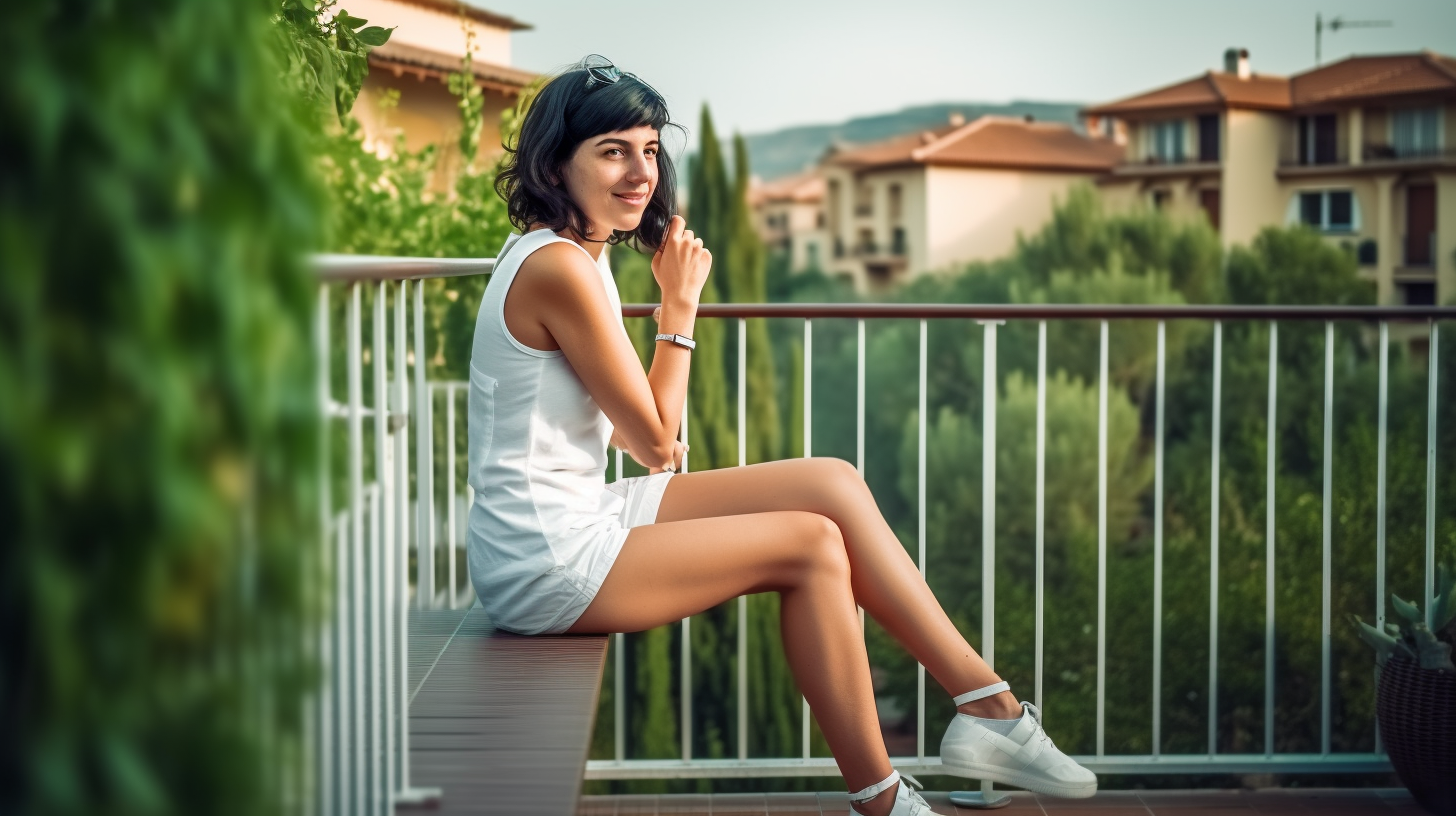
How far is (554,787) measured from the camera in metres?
1.58

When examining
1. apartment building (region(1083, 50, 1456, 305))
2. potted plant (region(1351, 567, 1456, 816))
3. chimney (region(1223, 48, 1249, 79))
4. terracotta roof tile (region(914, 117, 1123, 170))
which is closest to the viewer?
potted plant (region(1351, 567, 1456, 816))

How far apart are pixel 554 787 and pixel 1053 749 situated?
0.90 m

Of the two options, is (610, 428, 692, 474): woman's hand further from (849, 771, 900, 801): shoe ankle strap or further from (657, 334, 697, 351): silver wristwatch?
(849, 771, 900, 801): shoe ankle strap

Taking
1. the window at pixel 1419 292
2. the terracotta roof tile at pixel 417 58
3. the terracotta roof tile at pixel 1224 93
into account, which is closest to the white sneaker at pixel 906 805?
the terracotta roof tile at pixel 417 58

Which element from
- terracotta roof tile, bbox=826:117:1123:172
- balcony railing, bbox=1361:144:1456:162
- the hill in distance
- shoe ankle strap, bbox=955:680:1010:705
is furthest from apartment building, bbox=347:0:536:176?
balcony railing, bbox=1361:144:1456:162

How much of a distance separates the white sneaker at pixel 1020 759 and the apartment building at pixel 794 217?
4016 centimetres

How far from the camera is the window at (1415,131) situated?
118 ft

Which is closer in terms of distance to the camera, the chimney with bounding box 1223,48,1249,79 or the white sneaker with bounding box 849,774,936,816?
the white sneaker with bounding box 849,774,936,816

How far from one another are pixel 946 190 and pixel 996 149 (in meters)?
2.32

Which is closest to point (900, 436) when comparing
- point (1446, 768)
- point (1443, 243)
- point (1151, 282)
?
point (1151, 282)

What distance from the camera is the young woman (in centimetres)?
206

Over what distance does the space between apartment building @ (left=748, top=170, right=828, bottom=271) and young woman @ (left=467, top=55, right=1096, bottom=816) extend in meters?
39.9

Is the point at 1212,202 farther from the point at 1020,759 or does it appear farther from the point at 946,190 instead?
the point at 1020,759

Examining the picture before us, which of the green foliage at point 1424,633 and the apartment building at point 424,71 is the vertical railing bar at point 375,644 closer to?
the green foliage at point 1424,633
